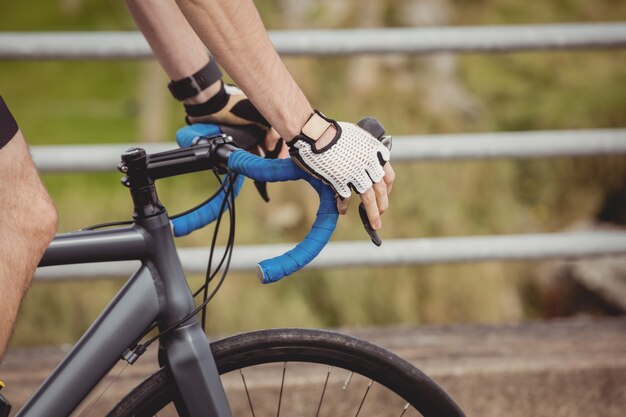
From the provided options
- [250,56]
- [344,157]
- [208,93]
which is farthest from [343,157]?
[208,93]

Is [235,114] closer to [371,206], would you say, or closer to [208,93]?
[208,93]

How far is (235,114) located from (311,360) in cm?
54

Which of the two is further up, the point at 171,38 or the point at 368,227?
the point at 171,38

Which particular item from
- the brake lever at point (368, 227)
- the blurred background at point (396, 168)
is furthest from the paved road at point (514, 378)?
the brake lever at point (368, 227)

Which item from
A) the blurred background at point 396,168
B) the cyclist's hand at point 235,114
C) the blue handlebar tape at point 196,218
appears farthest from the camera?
the blurred background at point 396,168

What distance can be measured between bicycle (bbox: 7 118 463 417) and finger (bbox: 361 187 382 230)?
19 millimetres

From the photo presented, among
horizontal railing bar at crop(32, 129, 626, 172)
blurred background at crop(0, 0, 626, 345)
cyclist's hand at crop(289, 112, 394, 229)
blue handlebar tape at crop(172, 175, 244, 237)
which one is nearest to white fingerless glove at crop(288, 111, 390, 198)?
cyclist's hand at crop(289, 112, 394, 229)

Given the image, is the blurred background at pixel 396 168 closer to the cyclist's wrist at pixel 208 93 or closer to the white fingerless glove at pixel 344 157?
the cyclist's wrist at pixel 208 93

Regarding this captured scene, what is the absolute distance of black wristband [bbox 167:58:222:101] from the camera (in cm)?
159

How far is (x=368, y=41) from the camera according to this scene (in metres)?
2.62

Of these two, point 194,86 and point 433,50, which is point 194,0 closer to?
point 194,86

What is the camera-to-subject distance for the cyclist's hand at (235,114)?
5.18 feet

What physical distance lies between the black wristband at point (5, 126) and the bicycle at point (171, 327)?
19cm

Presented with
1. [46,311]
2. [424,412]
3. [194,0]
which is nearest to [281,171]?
[194,0]
